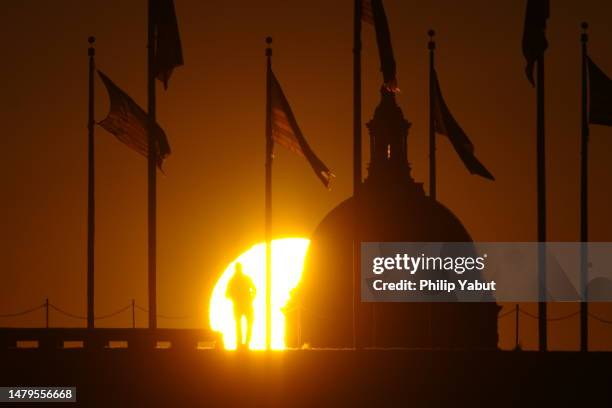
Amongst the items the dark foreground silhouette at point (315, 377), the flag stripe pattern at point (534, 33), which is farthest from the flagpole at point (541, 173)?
the dark foreground silhouette at point (315, 377)

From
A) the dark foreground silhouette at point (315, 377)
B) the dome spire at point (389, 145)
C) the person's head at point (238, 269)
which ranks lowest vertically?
the dark foreground silhouette at point (315, 377)

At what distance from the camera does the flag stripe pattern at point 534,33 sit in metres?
55.9

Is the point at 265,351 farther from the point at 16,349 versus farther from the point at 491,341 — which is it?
the point at 491,341

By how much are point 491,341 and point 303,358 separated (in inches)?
2093

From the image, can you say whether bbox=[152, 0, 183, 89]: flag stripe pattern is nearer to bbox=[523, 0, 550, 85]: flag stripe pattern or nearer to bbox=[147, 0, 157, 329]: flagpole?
bbox=[147, 0, 157, 329]: flagpole

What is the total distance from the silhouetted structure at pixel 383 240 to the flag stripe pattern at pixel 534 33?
41902 mm

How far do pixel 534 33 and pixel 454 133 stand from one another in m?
6.70

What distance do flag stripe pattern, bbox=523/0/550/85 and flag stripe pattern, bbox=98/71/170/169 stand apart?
824cm

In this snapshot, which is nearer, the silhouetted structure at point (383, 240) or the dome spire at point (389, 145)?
the silhouetted structure at point (383, 240)

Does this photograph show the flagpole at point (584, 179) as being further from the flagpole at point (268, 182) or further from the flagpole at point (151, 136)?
the flagpole at point (151, 136)

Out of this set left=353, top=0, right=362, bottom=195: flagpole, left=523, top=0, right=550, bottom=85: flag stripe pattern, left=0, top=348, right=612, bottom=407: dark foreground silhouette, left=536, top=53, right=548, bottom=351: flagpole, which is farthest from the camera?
left=523, top=0, right=550, bottom=85: flag stripe pattern

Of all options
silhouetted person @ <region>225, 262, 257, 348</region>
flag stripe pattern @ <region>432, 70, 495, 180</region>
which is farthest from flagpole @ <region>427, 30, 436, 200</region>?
silhouetted person @ <region>225, 262, 257, 348</region>

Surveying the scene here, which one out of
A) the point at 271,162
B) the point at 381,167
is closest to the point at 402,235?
the point at 381,167

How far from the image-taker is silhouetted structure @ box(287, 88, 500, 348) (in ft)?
327
